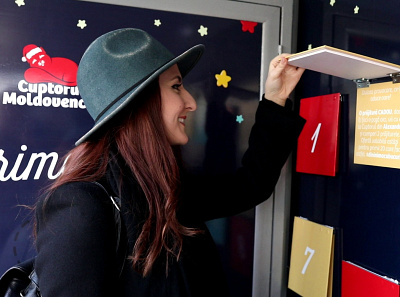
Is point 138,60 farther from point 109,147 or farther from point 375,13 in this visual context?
point 375,13

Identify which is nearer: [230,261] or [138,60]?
[138,60]

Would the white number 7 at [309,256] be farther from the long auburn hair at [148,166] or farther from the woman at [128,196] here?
the long auburn hair at [148,166]

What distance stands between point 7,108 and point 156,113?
1.65 feet

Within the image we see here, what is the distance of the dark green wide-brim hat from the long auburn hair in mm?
43

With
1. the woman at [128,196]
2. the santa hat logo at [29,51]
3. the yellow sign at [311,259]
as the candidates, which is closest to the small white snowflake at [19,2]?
the santa hat logo at [29,51]

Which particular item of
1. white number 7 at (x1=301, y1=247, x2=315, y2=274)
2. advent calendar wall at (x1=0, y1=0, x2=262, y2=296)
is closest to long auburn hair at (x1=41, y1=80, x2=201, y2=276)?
advent calendar wall at (x1=0, y1=0, x2=262, y2=296)

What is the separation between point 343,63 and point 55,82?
0.84 meters

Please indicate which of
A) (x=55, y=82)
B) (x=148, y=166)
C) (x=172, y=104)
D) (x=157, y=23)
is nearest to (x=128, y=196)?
(x=148, y=166)

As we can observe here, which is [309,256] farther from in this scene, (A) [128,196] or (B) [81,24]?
(B) [81,24]

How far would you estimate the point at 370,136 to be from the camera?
112cm

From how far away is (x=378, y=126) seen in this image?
43.0 inches

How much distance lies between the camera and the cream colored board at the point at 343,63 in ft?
2.94

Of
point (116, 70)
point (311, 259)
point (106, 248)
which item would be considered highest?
point (116, 70)

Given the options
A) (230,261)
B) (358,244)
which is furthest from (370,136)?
(230,261)
